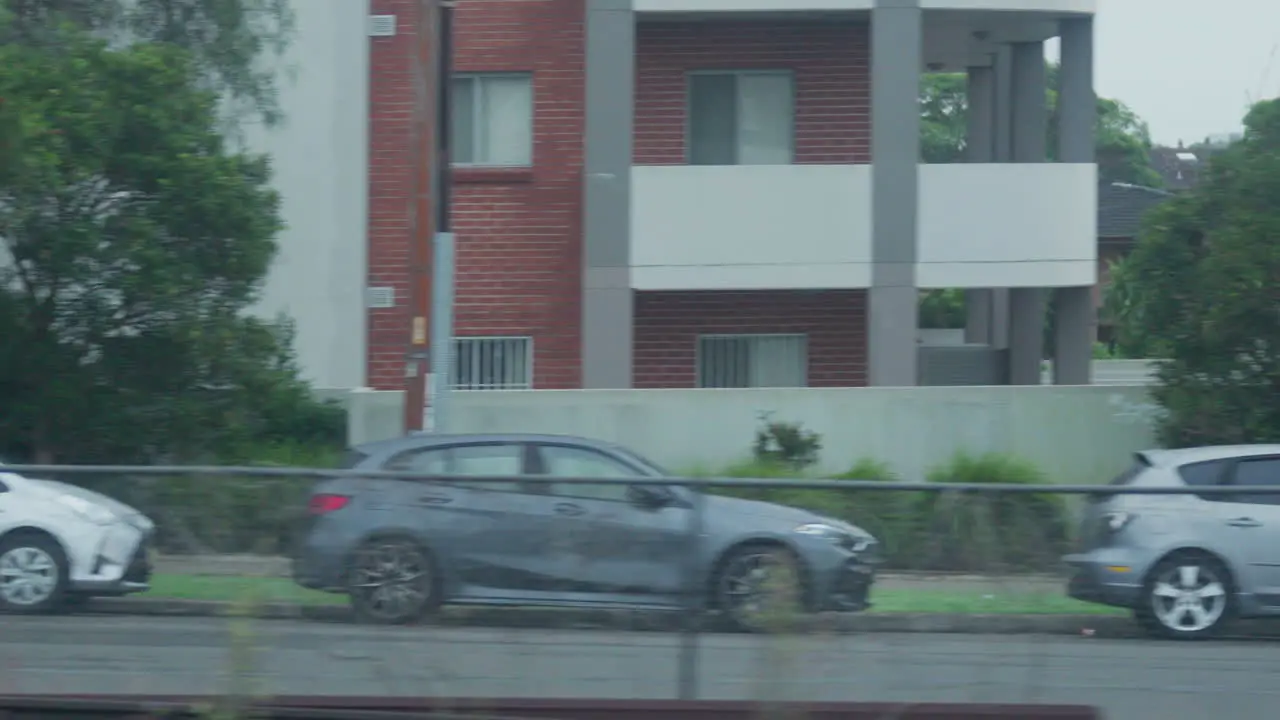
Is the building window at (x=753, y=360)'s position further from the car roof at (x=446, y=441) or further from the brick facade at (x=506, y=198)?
the car roof at (x=446, y=441)

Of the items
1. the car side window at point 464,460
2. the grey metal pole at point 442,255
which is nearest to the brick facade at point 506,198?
the grey metal pole at point 442,255

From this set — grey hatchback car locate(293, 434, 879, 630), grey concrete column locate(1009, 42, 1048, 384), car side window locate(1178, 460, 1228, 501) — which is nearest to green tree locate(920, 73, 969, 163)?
grey concrete column locate(1009, 42, 1048, 384)

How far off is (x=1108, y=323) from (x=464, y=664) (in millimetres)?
43544

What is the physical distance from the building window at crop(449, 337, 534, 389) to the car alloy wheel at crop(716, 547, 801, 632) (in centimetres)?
1349

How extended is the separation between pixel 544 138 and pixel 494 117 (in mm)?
731

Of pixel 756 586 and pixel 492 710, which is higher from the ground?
pixel 756 586

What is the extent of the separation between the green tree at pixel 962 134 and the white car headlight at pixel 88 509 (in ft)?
153

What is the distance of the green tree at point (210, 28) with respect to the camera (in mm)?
15914

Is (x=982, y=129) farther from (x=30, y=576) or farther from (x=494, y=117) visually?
(x=30, y=576)

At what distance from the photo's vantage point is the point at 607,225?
18.4m

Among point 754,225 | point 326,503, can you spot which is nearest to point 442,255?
point 754,225

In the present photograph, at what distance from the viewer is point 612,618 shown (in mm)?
6352

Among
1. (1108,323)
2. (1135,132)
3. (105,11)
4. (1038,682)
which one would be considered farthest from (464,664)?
(1135,132)

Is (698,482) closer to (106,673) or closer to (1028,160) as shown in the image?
(106,673)
